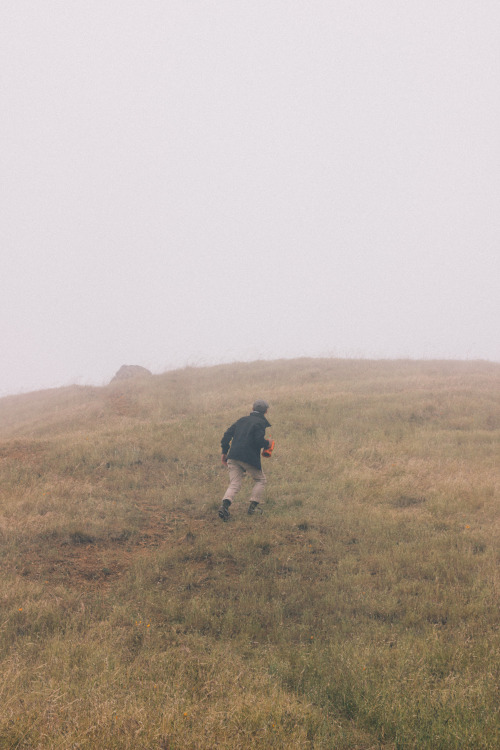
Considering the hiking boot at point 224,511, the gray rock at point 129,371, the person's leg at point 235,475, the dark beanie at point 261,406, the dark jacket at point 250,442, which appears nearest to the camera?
the hiking boot at point 224,511

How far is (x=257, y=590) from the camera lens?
19.1 ft

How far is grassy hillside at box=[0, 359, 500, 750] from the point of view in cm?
345

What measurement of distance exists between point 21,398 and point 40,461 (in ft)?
56.4

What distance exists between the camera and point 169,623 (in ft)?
16.6

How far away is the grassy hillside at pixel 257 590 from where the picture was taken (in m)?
3.45

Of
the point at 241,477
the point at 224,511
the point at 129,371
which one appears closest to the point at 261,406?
the point at 241,477

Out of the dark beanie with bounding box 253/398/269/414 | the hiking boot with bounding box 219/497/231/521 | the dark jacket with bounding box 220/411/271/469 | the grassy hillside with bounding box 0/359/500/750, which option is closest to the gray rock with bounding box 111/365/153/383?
the grassy hillside with bounding box 0/359/500/750

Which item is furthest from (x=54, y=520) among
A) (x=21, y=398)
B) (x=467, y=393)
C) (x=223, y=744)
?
(x=21, y=398)

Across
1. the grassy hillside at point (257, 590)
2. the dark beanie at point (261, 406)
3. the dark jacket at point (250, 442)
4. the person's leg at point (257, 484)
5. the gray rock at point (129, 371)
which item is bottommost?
the grassy hillside at point (257, 590)

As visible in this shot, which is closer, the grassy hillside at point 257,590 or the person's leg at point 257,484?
the grassy hillside at point 257,590

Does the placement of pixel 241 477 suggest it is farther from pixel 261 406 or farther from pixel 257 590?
pixel 257 590

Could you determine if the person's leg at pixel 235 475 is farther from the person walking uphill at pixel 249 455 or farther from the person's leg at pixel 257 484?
the person's leg at pixel 257 484

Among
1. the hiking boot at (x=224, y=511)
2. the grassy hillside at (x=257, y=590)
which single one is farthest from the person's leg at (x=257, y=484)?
the hiking boot at (x=224, y=511)

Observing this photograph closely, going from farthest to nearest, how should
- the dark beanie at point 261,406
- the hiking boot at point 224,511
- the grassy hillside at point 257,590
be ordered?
the dark beanie at point 261,406
the hiking boot at point 224,511
the grassy hillside at point 257,590
